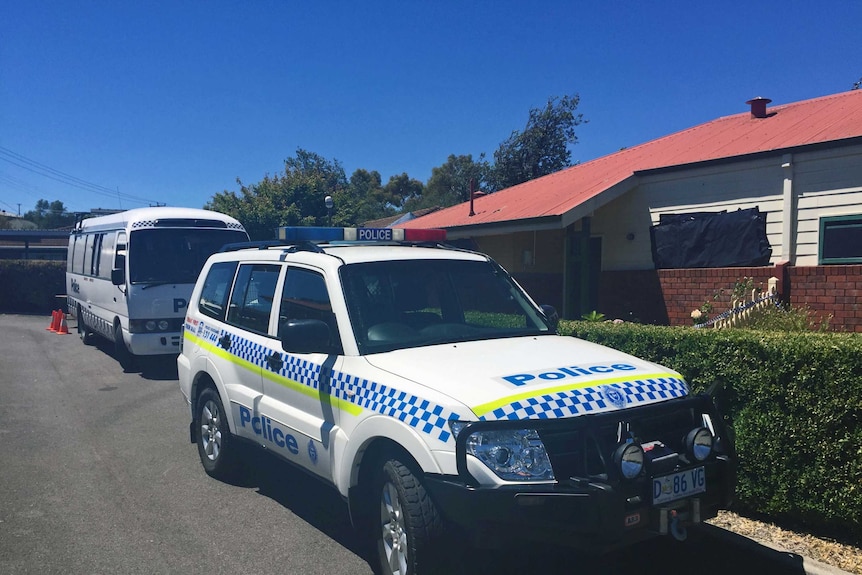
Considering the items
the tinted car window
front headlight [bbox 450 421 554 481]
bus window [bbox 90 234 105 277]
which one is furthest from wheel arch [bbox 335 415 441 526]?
bus window [bbox 90 234 105 277]

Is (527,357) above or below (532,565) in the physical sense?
above

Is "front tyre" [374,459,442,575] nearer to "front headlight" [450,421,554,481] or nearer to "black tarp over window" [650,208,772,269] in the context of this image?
"front headlight" [450,421,554,481]

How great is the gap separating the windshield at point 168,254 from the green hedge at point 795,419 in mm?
9042

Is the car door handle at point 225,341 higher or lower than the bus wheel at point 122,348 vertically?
higher

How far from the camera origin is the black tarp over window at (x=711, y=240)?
1130cm

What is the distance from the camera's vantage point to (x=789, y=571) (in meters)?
4.14

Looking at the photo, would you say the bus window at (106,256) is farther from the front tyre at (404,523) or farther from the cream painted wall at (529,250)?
the front tyre at (404,523)

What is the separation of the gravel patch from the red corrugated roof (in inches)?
292

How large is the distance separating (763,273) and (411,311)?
8298 mm

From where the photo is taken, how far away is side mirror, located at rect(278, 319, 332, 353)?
4.13 metres

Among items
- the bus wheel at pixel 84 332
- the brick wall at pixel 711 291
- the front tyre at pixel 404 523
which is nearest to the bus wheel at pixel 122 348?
the bus wheel at pixel 84 332

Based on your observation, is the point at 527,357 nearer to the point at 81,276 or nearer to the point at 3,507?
the point at 3,507

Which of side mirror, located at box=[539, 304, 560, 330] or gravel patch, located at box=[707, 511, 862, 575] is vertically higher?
side mirror, located at box=[539, 304, 560, 330]

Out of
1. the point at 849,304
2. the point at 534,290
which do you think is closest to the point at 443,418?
the point at 849,304
